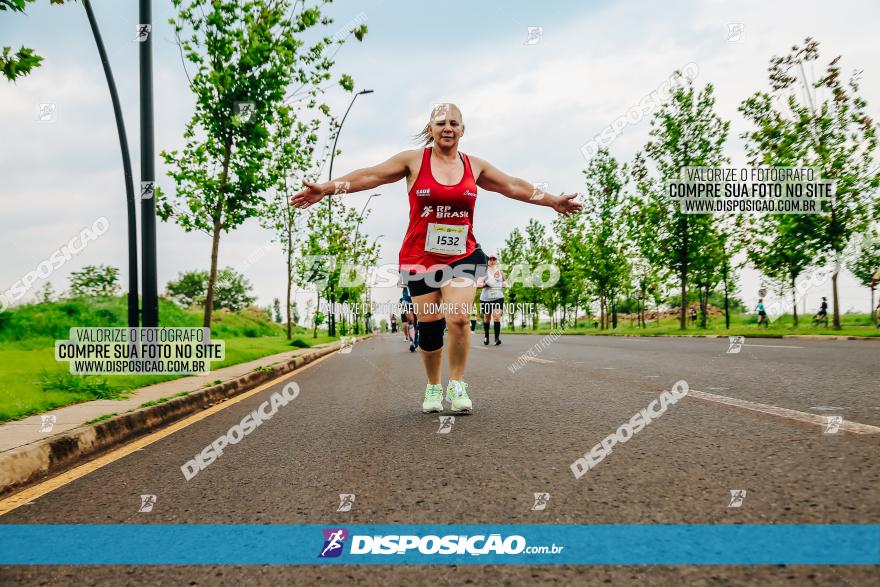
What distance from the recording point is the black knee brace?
5.31m

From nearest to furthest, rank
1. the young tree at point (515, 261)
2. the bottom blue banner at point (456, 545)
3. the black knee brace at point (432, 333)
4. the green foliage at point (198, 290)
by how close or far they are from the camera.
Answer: the bottom blue banner at point (456, 545)
the black knee brace at point (432, 333)
the young tree at point (515, 261)
the green foliage at point (198, 290)

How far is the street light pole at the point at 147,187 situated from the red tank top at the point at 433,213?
4.67 metres

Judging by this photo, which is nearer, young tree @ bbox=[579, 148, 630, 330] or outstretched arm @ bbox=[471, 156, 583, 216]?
outstretched arm @ bbox=[471, 156, 583, 216]

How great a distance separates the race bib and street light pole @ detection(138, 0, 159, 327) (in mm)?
4851

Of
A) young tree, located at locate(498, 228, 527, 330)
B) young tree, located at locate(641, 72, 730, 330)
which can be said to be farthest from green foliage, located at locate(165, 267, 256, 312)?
young tree, located at locate(641, 72, 730, 330)

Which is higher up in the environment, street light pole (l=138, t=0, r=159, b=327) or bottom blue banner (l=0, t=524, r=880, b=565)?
street light pole (l=138, t=0, r=159, b=327)

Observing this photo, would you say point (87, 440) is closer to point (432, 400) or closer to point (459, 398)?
point (432, 400)

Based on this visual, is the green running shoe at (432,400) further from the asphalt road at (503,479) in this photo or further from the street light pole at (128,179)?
the street light pole at (128,179)

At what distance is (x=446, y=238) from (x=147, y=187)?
5.12 m

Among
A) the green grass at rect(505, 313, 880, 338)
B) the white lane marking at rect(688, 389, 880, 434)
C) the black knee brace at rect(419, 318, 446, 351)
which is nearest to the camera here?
the white lane marking at rect(688, 389, 880, 434)

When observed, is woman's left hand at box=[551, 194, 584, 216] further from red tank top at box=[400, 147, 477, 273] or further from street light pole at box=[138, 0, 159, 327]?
street light pole at box=[138, 0, 159, 327]

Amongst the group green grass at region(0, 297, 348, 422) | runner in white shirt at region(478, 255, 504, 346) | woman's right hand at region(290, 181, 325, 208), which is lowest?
green grass at region(0, 297, 348, 422)

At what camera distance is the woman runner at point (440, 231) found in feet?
16.6

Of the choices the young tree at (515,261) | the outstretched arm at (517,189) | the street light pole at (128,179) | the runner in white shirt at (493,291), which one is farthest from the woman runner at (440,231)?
the young tree at (515,261)
